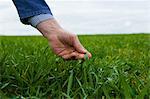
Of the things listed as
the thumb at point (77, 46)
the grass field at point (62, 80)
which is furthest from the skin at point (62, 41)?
the grass field at point (62, 80)

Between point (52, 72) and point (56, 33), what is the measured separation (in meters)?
0.32

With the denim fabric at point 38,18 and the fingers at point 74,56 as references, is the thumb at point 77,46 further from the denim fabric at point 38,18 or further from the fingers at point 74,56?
the denim fabric at point 38,18

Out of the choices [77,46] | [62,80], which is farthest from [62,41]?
[62,80]

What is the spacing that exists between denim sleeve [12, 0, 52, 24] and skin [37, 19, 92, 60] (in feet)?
0.24

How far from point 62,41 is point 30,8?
0.91ft

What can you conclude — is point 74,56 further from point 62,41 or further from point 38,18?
point 38,18

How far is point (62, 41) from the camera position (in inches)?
111

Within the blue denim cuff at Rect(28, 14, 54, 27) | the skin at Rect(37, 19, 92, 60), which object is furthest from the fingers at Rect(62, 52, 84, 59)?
the blue denim cuff at Rect(28, 14, 54, 27)

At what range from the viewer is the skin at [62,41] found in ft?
9.07

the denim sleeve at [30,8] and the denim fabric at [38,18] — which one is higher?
the denim sleeve at [30,8]

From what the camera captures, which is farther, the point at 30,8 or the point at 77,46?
the point at 30,8

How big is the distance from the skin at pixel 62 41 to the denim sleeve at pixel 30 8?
0.07m

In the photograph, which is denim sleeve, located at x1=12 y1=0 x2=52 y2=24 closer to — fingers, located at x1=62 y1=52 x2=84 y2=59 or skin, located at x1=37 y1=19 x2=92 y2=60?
skin, located at x1=37 y1=19 x2=92 y2=60

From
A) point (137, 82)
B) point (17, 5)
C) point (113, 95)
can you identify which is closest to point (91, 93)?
point (113, 95)
